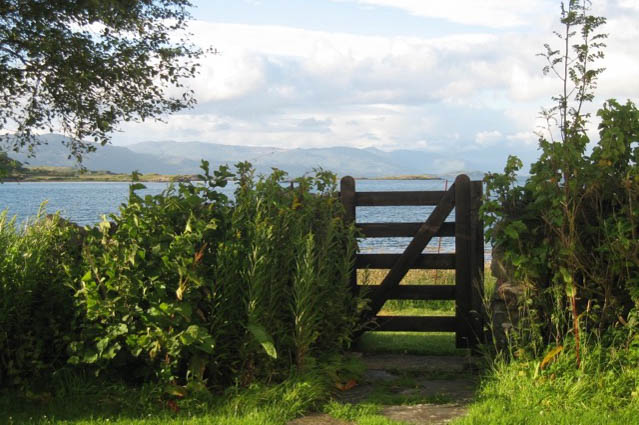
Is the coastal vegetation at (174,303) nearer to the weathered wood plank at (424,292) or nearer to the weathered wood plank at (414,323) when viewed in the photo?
the weathered wood plank at (414,323)

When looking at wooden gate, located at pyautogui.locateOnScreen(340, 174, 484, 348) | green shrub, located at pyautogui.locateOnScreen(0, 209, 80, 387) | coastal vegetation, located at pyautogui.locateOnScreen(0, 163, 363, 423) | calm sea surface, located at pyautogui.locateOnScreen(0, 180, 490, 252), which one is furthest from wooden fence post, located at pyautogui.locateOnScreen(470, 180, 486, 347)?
green shrub, located at pyautogui.locateOnScreen(0, 209, 80, 387)

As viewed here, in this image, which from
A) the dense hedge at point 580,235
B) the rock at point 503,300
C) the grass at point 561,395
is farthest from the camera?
the rock at point 503,300

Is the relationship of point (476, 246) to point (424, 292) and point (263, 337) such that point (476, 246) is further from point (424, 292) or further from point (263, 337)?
point (263, 337)

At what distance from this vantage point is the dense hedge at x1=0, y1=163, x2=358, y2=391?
5.42 metres

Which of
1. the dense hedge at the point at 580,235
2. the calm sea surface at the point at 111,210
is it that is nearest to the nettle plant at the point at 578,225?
the dense hedge at the point at 580,235

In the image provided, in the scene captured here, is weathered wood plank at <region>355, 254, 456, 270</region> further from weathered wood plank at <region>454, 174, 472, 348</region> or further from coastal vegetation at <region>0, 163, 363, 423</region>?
coastal vegetation at <region>0, 163, 363, 423</region>

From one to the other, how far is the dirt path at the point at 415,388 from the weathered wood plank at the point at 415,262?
1056 millimetres

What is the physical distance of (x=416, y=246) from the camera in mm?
7883

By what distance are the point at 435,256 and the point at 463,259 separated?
33 cm

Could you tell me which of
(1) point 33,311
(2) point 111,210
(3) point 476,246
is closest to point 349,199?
(3) point 476,246

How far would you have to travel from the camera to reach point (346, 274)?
6309 millimetres

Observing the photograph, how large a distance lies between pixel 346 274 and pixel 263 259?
3.63 ft

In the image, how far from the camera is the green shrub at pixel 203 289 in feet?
17.8

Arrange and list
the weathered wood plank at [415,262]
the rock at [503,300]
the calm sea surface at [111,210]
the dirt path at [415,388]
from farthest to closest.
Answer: the weathered wood plank at [415,262], the calm sea surface at [111,210], the rock at [503,300], the dirt path at [415,388]
